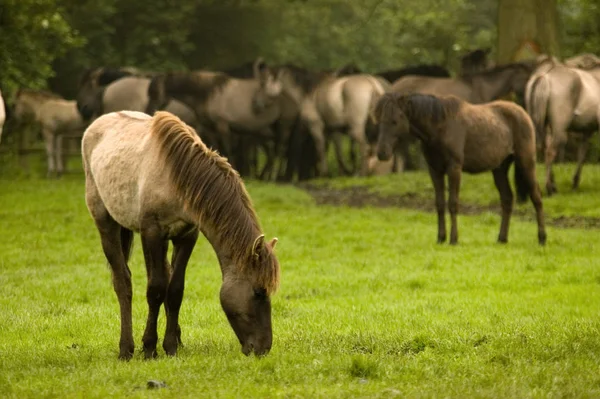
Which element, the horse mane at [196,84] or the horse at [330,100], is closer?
the horse mane at [196,84]

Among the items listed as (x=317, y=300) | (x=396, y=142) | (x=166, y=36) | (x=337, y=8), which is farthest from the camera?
(x=337, y=8)

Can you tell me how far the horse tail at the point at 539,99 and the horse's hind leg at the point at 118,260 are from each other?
45.4 ft

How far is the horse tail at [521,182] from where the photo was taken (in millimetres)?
15547

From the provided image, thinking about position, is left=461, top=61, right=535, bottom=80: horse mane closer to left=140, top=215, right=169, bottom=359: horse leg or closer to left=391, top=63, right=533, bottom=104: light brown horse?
left=391, top=63, right=533, bottom=104: light brown horse

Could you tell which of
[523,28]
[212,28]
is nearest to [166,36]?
[212,28]

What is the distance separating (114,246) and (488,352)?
2920 mm

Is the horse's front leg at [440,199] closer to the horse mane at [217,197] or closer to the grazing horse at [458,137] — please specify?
the grazing horse at [458,137]

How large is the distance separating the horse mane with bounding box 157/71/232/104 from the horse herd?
4cm

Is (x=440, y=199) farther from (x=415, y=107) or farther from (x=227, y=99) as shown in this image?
(x=227, y=99)

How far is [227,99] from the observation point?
1141 inches

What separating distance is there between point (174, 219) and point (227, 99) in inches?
834

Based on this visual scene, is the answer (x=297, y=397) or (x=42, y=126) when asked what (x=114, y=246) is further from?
(x=42, y=126)

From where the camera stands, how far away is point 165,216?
7977 mm

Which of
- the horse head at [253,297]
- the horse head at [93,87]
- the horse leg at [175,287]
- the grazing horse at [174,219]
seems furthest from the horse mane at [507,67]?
the horse head at [253,297]
